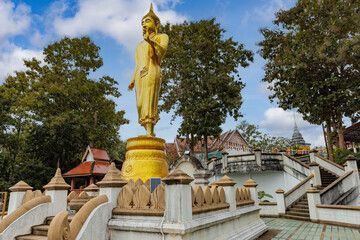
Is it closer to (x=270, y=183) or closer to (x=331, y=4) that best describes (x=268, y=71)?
(x=331, y=4)

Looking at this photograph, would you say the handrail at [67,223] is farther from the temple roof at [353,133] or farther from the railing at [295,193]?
the temple roof at [353,133]

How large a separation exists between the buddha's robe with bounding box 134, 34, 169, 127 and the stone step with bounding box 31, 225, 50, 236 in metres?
4.29

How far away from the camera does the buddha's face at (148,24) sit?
8.84 m

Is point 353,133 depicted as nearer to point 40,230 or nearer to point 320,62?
point 320,62

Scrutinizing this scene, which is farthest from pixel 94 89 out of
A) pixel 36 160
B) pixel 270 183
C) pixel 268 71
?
pixel 270 183

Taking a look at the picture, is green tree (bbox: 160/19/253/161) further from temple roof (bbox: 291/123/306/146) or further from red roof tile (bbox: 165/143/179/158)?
temple roof (bbox: 291/123/306/146)

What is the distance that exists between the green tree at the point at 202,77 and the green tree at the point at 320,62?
356 cm

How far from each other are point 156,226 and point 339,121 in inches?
778

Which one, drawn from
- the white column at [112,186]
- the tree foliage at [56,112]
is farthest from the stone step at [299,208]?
the tree foliage at [56,112]

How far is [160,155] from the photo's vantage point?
7.87 metres

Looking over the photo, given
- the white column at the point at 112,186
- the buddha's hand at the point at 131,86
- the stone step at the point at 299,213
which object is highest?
the buddha's hand at the point at 131,86

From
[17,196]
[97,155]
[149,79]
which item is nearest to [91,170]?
[97,155]

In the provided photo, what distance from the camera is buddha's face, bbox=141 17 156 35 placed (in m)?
8.84

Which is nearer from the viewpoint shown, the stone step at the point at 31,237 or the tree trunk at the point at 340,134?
the stone step at the point at 31,237
